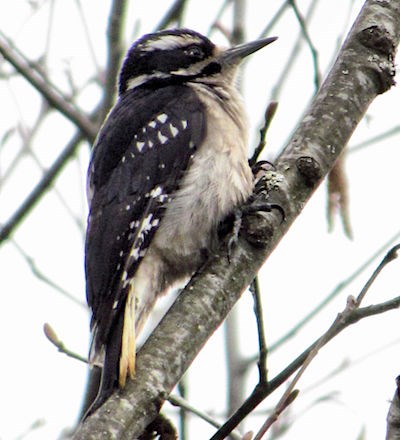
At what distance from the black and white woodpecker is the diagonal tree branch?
389mm

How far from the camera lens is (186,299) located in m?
2.35


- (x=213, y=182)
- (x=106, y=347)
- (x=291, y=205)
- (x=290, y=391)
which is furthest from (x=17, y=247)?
(x=290, y=391)

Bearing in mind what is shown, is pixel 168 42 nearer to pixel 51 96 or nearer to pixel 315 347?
pixel 51 96

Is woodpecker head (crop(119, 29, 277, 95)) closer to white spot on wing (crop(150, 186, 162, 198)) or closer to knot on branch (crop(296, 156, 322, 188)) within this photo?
white spot on wing (crop(150, 186, 162, 198))

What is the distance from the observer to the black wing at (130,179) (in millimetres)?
2967

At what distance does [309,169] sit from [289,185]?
8 cm

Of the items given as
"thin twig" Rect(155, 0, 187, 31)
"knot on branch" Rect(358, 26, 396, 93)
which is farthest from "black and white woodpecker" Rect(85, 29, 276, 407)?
"knot on branch" Rect(358, 26, 396, 93)

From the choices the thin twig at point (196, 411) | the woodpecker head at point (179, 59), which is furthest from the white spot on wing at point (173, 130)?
the thin twig at point (196, 411)

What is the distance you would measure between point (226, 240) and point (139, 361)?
634 mm

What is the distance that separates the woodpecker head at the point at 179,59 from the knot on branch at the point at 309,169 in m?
1.47

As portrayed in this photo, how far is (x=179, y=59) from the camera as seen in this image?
399 cm

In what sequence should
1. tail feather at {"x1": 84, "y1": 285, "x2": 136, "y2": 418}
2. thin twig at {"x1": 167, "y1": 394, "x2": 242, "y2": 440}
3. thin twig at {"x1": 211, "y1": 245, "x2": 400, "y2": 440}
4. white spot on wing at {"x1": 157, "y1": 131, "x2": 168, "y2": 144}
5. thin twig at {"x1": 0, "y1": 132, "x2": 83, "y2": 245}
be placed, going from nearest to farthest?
thin twig at {"x1": 211, "y1": 245, "x2": 400, "y2": 440} < tail feather at {"x1": 84, "y1": 285, "x2": 136, "y2": 418} < thin twig at {"x1": 167, "y1": 394, "x2": 242, "y2": 440} < white spot on wing at {"x1": 157, "y1": 131, "x2": 168, "y2": 144} < thin twig at {"x1": 0, "y1": 132, "x2": 83, "y2": 245}

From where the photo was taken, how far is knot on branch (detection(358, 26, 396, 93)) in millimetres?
2668

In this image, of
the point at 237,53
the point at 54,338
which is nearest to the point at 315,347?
the point at 54,338
